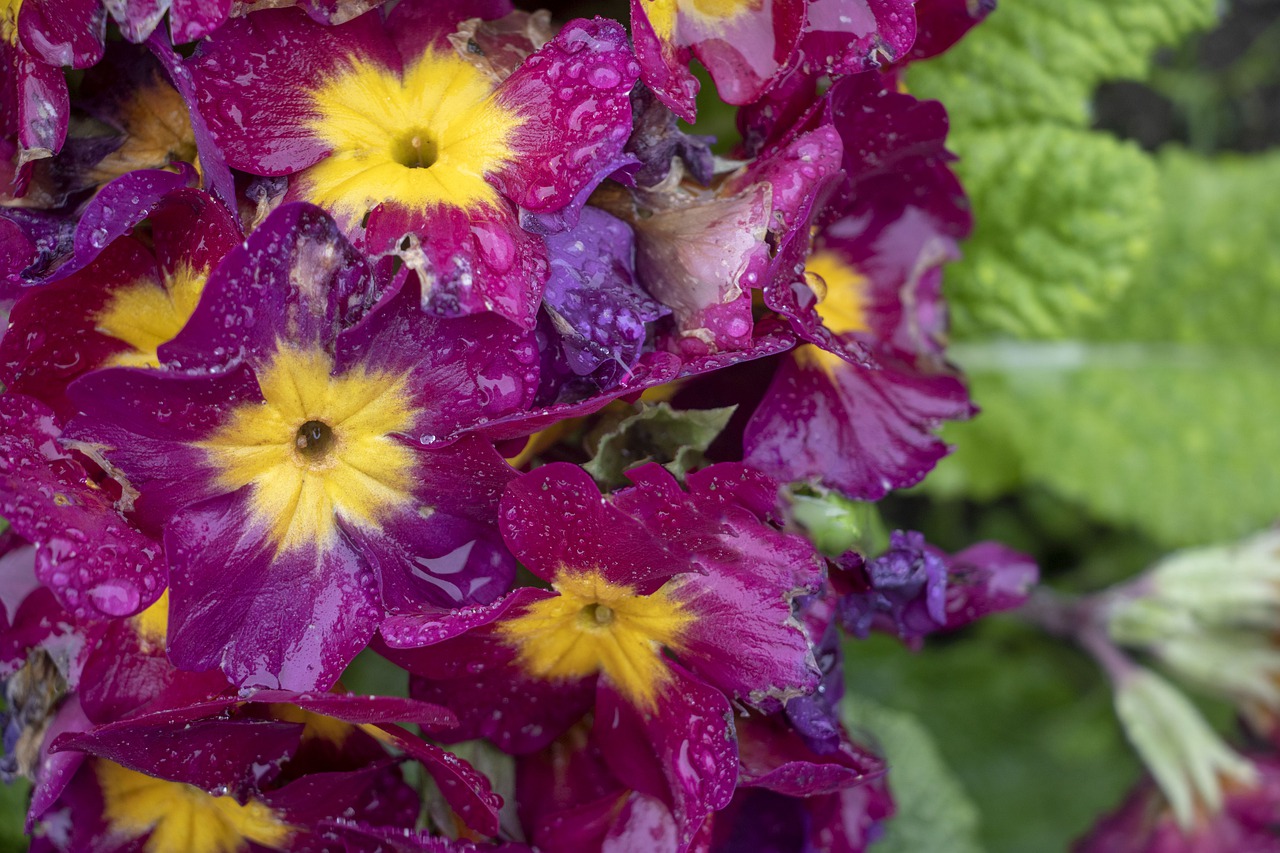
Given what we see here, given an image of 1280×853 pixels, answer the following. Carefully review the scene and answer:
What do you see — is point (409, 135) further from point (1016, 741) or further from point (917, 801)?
point (1016, 741)

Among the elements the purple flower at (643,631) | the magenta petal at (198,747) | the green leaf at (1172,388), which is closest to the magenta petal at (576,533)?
the purple flower at (643,631)

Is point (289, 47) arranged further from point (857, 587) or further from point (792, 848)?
point (792, 848)

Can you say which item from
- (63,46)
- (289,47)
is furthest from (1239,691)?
(63,46)

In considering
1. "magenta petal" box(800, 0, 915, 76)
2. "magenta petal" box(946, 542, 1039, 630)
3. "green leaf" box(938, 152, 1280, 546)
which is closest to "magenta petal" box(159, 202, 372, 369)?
"magenta petal" box(800, 0, 915, 76)

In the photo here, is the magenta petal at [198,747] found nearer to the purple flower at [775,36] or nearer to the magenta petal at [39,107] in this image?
the magenta petal at [39,107]

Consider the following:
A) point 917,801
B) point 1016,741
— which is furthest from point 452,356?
point 1016,741

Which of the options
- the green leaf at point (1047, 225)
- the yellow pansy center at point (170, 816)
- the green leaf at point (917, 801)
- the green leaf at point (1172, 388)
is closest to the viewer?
the yellow pansy center at point (170, 816)
